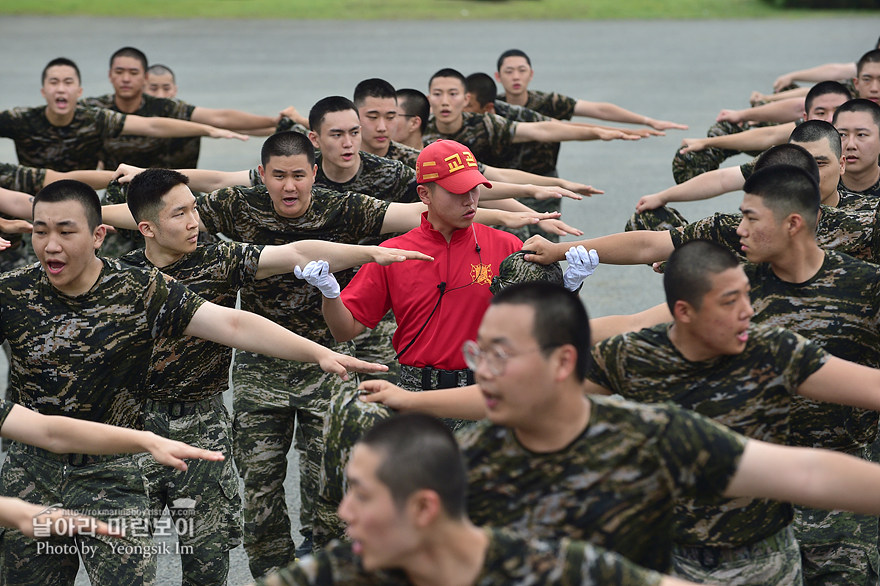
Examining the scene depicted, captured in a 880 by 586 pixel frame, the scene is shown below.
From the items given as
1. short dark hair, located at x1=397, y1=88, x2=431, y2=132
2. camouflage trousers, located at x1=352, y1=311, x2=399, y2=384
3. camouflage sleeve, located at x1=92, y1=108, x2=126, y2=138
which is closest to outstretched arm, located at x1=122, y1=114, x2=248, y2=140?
camouflage sleeve, located at x1=92, y1=108, x2=126, y2=138

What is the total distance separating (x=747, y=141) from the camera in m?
9.68

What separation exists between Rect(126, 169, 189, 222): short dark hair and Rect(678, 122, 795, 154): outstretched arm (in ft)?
15.0

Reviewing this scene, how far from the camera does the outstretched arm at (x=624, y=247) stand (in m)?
6.34

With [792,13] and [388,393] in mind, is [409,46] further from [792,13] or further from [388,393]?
[388,393]

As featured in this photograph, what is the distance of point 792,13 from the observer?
38688 millimetres

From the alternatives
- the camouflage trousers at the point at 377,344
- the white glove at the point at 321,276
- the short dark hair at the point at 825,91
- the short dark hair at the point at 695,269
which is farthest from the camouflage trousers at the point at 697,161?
the short dark hair at the point at 695,269

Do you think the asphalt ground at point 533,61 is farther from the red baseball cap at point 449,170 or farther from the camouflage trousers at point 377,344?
the red baseball cap at point 449,170

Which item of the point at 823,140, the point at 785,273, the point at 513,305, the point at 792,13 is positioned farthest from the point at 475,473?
the point at 792,13

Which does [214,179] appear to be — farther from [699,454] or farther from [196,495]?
[699,454]

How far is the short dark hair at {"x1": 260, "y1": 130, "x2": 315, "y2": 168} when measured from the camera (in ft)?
23.9

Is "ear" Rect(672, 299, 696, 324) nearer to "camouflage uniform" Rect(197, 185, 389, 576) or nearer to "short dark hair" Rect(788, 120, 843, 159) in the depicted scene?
"camouflage uniform" Rect(197, 185, 389, 576)

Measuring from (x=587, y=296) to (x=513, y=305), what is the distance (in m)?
8.27

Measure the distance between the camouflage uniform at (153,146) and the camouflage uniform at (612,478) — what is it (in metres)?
7.88

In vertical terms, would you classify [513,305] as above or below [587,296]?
above
